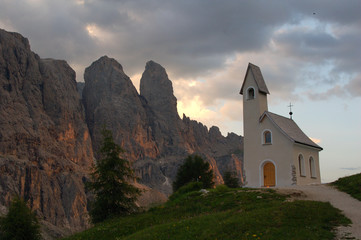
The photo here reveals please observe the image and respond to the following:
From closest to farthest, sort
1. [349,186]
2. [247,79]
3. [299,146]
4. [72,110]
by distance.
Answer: [349,186] < [299,146] < [247,79] < [72,110]

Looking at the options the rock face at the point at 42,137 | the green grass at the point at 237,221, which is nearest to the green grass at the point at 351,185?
the green grass at the point at 237,221

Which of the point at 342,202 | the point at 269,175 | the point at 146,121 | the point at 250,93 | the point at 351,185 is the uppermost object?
the point at 146,121

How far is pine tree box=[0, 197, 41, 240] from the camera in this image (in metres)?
25.2

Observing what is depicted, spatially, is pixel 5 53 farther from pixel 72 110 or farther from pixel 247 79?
pixel 247 79

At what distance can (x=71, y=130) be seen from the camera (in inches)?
5556

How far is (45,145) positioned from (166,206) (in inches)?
4249

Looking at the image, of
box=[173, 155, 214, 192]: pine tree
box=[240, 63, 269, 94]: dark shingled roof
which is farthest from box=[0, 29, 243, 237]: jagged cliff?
box=[240, 63, 269, 94]: dark shingled roof

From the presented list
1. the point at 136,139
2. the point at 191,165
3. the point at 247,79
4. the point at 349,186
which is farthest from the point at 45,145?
the point at 349,186

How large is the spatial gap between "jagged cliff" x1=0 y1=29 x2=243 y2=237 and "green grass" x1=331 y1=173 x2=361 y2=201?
59122 mm

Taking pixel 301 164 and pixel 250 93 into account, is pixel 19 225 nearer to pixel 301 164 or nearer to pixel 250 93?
pixel 250 93

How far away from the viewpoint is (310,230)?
1482cm

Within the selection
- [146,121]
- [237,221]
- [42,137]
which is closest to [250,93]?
[237,221]

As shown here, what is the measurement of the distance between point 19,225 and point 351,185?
21881mm

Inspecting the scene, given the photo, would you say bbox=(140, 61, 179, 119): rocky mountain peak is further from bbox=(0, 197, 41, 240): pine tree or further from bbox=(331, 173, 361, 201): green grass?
bbox=(0, 197, 41, 240): pine tree
